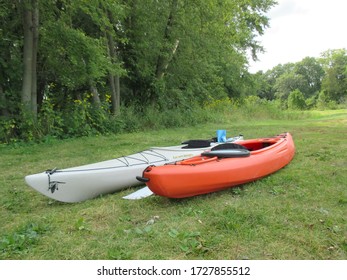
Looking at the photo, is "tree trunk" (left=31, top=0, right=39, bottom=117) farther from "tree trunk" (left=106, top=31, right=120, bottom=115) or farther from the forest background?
"tree trunk" (left=106, top=31, right=120, bottom=115)

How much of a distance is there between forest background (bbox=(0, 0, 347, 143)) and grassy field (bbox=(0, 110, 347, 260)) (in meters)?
4.45

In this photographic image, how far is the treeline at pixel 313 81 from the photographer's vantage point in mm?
41156

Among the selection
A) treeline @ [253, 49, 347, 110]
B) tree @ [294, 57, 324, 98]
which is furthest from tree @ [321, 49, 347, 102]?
tree @ [294, 57, 324, 98]

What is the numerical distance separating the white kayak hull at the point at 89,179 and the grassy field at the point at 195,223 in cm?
11

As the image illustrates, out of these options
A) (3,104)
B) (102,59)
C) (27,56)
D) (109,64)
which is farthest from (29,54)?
(109,64)

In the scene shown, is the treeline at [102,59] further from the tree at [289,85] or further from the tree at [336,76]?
the tree at [289,85]

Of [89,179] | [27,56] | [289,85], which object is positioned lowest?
[89,179]

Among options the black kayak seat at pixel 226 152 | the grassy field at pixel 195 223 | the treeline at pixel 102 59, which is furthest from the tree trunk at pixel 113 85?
the black kayak seat at pixel 226 152

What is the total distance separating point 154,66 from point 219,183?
9179mm

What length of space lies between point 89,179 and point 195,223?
1.36m

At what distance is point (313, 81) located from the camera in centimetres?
5697

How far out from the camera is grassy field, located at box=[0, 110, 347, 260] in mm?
2188

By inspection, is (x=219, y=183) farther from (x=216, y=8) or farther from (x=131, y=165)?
(x=216, y=8)

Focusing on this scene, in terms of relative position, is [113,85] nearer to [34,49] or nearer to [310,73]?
[34,49]
